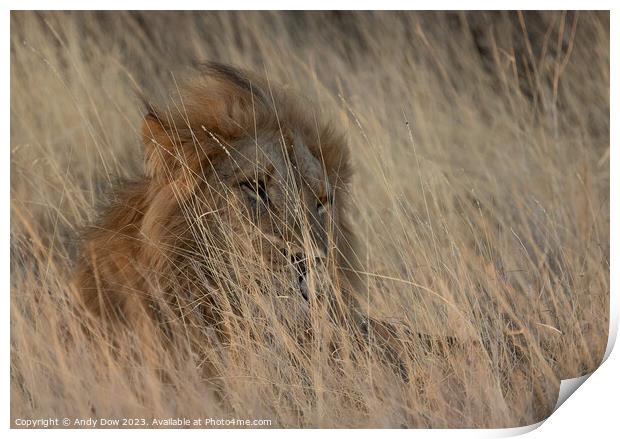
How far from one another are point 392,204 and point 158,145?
153 cm

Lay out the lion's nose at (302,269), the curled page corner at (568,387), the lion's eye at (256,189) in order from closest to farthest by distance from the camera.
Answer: the lion's nose at (302,269)
the lion's eye at (256,189)
the curled page corner at (568,387)

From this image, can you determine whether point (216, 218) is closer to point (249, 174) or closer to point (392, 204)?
point (249, 174)

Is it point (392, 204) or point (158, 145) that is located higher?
point (158, 145)

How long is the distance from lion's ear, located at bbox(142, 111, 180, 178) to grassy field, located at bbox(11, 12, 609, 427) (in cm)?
48

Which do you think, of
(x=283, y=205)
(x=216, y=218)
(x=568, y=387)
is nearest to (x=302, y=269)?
(x=283, y=205)

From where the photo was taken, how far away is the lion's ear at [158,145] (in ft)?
13.2

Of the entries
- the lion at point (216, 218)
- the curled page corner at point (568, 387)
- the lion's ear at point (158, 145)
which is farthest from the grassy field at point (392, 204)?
the lion's ear at point (158, 145)

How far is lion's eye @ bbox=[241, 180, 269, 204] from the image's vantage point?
13.1 ft

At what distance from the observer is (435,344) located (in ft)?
13.4

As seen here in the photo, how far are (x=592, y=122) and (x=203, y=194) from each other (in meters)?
1.91

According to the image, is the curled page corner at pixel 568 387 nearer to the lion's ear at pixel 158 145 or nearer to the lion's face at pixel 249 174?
the lion's face at pixel 249 174

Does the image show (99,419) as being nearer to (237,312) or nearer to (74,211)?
(237,312)

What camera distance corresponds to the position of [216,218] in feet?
13.1
